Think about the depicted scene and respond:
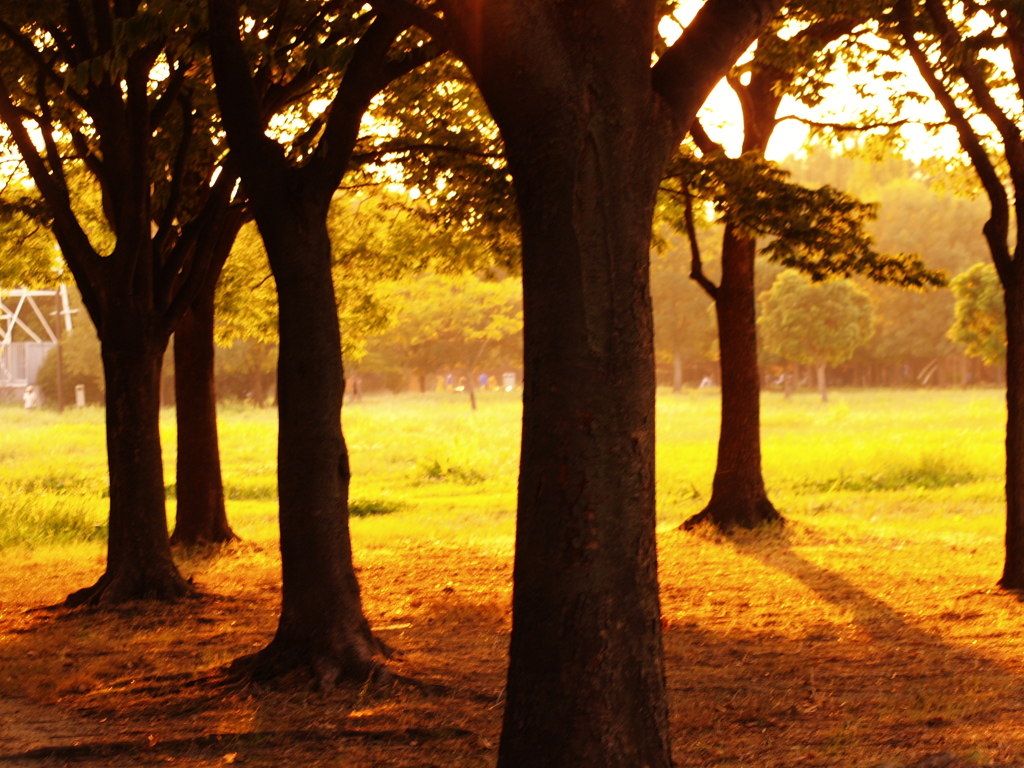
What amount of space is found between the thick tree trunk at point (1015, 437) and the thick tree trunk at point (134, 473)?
7.72 m

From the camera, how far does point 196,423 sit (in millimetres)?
13922

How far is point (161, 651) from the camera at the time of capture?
840 centimetres

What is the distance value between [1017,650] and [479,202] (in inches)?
A: 268

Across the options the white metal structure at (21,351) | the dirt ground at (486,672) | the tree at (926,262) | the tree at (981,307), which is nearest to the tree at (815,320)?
the tree at (926,262)

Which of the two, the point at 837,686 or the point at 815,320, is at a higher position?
the point at 815,320

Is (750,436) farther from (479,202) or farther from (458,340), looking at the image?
(458,340)

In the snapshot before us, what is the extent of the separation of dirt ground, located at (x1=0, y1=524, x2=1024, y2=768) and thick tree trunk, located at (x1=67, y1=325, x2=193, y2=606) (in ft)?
1.04

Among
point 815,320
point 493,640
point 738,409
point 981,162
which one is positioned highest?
point 815,320

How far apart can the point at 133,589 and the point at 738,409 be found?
27.7 feet

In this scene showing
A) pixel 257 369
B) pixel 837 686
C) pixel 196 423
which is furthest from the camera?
pixel 257 369

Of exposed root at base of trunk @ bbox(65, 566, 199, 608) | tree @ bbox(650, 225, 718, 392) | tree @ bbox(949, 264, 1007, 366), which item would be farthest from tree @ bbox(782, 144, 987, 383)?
exposed root at base of trunk @ bbox(65, 566, 199, 608)

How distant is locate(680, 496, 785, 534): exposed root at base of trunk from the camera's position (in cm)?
1515

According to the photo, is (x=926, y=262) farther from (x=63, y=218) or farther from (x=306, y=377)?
(x=306, y=377)

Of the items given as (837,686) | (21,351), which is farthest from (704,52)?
(21,351)
